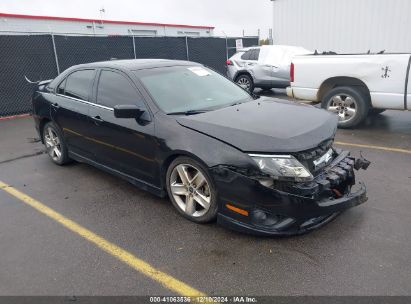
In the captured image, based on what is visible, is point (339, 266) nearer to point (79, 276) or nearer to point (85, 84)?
point (79, 276)

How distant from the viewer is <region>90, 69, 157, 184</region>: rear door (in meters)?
3.77

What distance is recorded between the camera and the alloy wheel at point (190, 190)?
133 inches

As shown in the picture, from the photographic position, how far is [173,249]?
315cm

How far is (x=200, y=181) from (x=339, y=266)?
137 cm

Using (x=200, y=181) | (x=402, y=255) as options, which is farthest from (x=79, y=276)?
(x=402, y=255)

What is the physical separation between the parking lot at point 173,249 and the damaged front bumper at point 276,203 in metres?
0.19

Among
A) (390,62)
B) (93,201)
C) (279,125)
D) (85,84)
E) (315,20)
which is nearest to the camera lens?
(279,125)

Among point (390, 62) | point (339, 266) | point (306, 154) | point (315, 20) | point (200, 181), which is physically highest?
point (315, 20)

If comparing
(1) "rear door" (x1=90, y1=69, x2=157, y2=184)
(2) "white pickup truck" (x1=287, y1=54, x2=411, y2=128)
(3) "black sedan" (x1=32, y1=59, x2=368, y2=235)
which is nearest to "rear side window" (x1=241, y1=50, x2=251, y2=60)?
(2) "white pickup truck" (x1=287, y1=54, x2=411, y2=128)

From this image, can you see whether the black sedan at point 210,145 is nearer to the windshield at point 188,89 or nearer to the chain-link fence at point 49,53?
the windshield at point 188,89

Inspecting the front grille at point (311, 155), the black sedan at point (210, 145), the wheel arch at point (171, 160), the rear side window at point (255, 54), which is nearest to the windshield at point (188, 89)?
the black sedan at point (210, 145)

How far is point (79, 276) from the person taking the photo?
111 inches

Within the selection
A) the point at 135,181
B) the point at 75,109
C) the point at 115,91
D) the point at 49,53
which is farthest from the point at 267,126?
the point at 49,53

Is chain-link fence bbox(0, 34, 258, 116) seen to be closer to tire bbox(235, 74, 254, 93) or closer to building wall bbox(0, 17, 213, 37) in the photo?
tire bbox(235, 74, 254, 93)
